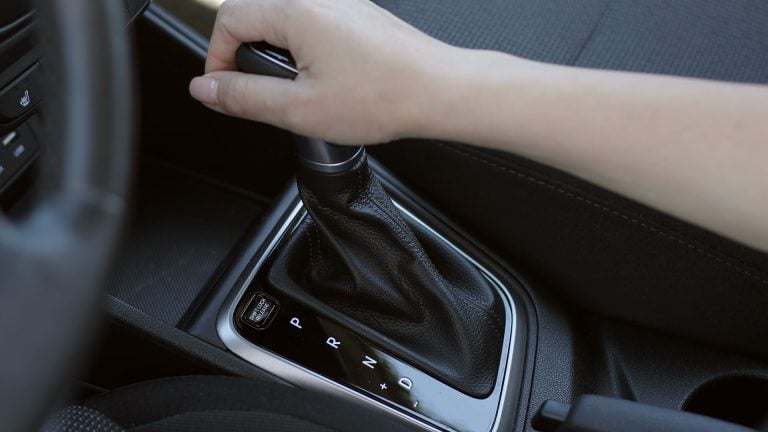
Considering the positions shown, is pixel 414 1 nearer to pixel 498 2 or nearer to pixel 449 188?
pixel 498 2

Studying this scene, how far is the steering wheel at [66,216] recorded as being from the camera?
0.31 meters

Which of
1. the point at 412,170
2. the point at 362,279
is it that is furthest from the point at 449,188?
the point at 362,279

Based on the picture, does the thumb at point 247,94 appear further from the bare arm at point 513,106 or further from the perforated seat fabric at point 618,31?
the perforated seat fabric at point 618,31

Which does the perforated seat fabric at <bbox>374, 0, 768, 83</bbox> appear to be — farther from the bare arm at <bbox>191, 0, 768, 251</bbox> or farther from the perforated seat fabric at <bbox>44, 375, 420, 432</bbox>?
the perforated seat fabric at <bbox>44, 375, 420, 432</bbox>

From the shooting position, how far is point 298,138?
72cm

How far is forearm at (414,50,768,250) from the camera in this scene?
663 millimetres

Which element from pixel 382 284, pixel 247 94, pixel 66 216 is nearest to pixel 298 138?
pixel 247 94

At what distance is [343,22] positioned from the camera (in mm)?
672

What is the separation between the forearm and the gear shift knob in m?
0.07

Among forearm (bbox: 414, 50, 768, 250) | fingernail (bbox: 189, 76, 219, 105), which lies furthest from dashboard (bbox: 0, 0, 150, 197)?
forearm (bbox: 414, 50, 768, 250)

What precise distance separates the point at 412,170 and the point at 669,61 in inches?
12.0

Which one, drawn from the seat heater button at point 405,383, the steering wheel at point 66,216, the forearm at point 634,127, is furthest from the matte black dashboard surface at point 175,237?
the steering wheel at point 66,216

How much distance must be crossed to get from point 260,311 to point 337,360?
0.29ft

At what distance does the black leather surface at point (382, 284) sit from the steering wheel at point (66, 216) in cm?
36
